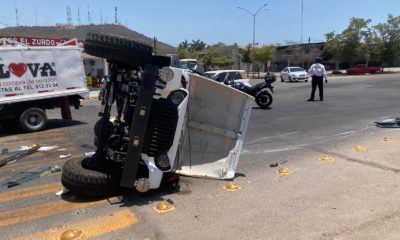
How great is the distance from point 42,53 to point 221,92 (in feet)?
25.0

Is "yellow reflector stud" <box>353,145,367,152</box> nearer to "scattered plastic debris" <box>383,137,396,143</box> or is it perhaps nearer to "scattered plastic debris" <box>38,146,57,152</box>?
"scattered plastic debris" <box>383,137,396,143</box>

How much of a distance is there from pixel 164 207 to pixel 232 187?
3.48 ft

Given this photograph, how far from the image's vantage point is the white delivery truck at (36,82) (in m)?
10.3

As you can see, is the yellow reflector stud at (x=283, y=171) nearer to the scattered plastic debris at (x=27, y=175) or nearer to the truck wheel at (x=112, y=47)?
the truck wheel at (x=112, y=47)

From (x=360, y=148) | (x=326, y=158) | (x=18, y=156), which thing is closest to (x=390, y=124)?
(x=360, y=148)

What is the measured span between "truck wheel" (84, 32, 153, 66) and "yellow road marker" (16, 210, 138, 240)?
68.1 inches

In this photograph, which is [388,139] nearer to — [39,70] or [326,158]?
[326,158]

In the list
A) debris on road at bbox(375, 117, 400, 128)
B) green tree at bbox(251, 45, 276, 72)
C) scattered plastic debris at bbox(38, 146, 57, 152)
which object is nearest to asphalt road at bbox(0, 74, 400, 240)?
scattered plastic debris at bbox(38, 146, 57, 152)

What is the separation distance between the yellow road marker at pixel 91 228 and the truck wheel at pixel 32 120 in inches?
293

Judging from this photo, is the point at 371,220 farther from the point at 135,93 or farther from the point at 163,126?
the point at 135,93

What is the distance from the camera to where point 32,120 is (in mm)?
10719

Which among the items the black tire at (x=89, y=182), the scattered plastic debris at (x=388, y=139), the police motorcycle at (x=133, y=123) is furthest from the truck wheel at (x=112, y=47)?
the scattered plastic debris at (x=388, y=139)

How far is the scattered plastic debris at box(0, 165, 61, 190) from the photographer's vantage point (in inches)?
217

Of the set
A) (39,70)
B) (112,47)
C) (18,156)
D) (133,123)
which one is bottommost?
(18,156)
